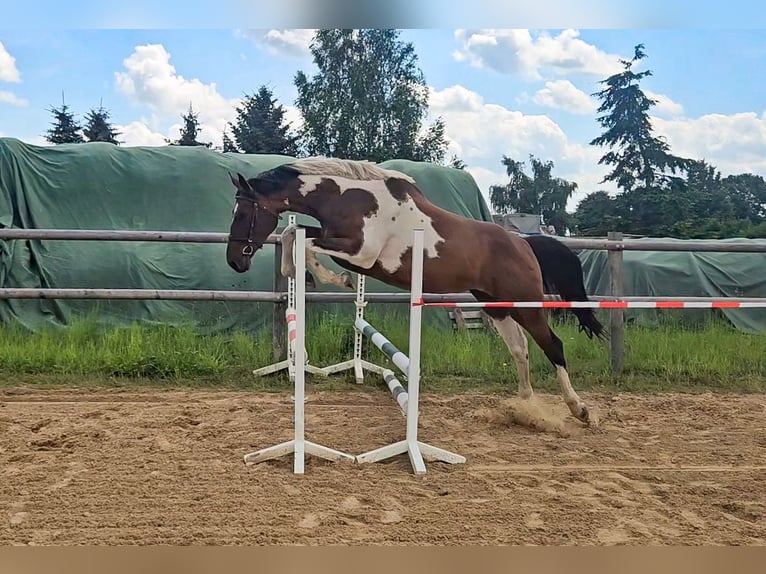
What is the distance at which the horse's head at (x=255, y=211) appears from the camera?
12.1ft

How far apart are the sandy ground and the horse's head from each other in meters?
1.09

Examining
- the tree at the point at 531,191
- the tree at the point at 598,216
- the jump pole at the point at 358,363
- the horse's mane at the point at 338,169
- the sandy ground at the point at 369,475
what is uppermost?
the tree at the point at 531,191

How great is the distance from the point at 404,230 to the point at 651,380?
285 centimetres

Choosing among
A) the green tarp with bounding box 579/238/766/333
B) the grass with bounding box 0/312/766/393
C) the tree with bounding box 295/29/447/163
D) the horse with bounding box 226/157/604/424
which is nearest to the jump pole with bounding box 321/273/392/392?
the grass with bounding box 0/312/766/393

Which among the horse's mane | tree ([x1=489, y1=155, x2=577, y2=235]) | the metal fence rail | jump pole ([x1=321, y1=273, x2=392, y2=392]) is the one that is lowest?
jump pole ([x1=321, y1=273, x2=392, y2=392])

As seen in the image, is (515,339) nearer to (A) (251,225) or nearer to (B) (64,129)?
(A) (251,225)

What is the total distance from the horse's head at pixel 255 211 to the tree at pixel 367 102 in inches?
562

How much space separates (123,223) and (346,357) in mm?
3241

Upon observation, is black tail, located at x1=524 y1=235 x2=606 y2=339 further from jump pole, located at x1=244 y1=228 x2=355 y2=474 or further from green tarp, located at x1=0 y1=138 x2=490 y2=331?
green tarp, located at x1=0 y1=138 x2=490 y2=331

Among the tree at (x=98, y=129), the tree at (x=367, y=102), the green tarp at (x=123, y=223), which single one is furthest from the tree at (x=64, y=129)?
the green tarp at (x=123, y=223)

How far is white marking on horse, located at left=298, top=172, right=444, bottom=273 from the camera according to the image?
3715mm

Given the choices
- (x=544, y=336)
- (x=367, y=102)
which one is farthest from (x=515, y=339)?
(x=367, y=102)

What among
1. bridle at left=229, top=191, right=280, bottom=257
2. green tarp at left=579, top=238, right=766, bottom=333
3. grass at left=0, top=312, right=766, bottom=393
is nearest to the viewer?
bridle at left=229, top=191, right=280, bottom=257

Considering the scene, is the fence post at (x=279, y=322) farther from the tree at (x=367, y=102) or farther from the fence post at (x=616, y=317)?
the tree at (x=367, y=102)
